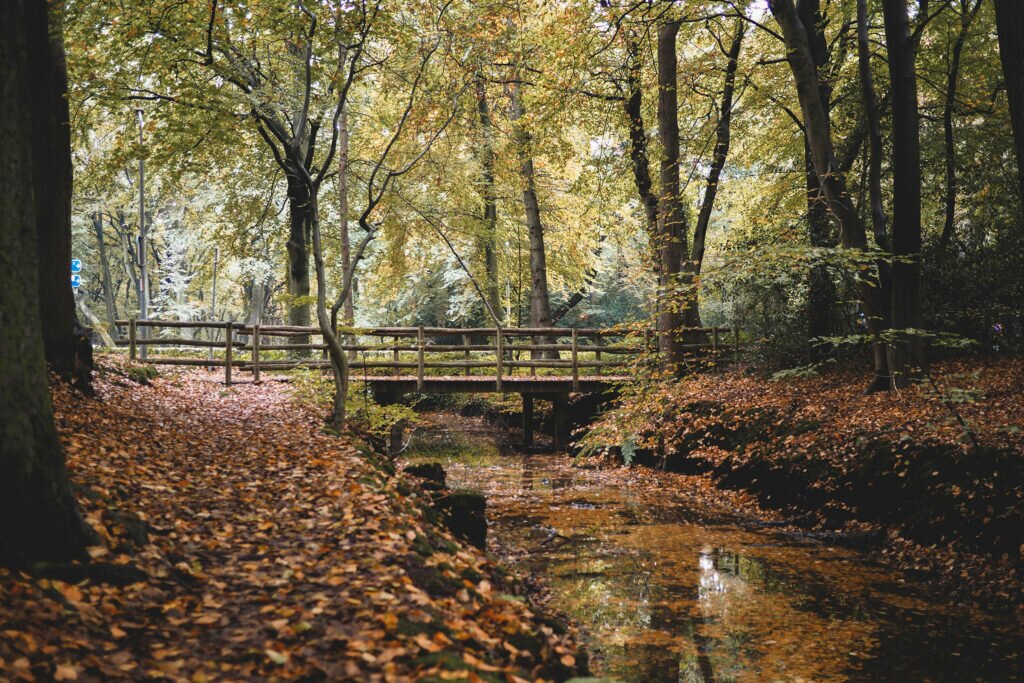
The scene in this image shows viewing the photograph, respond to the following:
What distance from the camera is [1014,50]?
592 centimetres

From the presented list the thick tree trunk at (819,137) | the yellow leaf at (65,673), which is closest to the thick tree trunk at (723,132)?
the thick tree trunk at (819,137)

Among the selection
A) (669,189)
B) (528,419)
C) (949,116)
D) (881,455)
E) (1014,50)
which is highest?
(949,116)

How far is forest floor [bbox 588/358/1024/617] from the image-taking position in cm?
680

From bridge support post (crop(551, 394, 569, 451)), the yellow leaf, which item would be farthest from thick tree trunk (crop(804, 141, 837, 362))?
the yellow leaf

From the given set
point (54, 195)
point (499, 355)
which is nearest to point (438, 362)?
point (499, 355)

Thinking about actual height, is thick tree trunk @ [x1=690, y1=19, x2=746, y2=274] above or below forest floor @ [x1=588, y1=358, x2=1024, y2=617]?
above

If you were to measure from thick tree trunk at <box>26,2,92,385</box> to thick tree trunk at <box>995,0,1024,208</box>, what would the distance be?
9.71 metres

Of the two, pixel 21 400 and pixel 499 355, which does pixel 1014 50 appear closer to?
pixel 21 400

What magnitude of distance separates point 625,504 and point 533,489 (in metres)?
1.84

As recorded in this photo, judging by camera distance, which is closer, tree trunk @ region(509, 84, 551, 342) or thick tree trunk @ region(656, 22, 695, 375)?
thick tree trunk @ region(656, 22, 695, 375)

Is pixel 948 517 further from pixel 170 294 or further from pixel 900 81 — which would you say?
pixel 170 294

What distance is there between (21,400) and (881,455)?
866 cm

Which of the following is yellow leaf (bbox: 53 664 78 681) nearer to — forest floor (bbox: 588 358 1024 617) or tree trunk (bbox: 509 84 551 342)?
forest floor (bbox: 588 358 1024 617)

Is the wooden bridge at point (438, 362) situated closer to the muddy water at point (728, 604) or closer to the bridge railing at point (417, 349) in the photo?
the bridge railing at point (417, 349)
